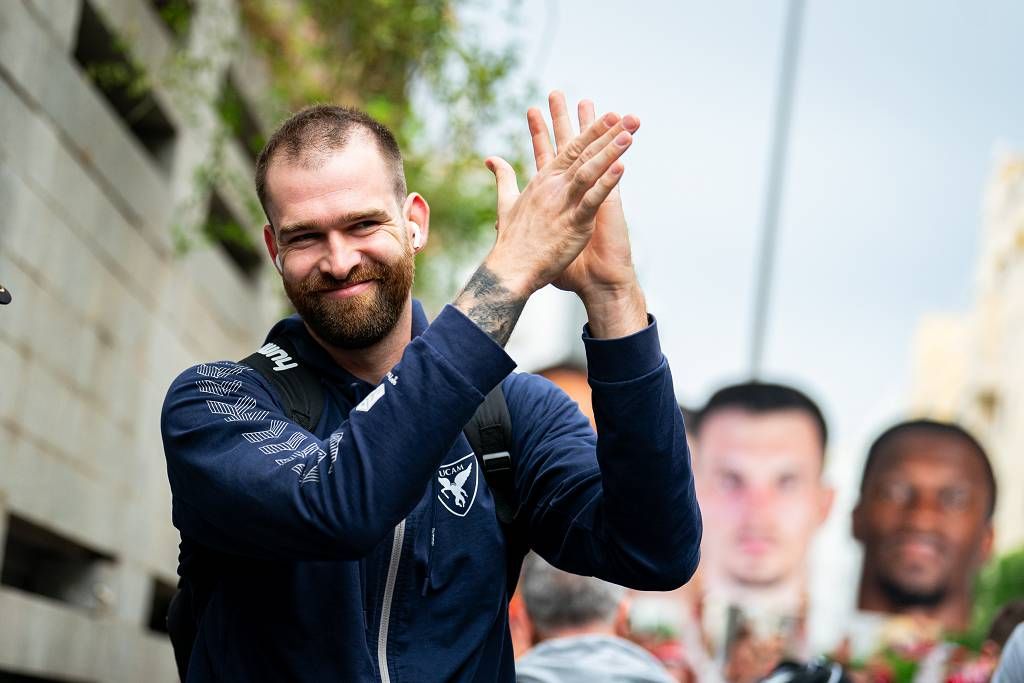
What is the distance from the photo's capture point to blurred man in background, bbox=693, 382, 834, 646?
1259cm

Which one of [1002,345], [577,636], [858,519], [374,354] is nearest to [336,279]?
[374,354]

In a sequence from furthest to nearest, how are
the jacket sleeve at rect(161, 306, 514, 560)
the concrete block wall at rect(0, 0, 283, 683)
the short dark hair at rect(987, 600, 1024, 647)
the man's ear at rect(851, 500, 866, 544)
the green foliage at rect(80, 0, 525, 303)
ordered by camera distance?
1. the man's ear at rect(851, 500, 866, 544)
2. the green foliage at rect(80, 0, 525, 303)
3. the concrete block wall at rect(0, 0, 283, 683)
4. the short dark hair at rect(987, 600, 1024, 647)
5. the jacket sleeve at rect(161, 306, 514, 560)

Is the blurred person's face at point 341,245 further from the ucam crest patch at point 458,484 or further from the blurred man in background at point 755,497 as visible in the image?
the blurred man in background at point 755,497

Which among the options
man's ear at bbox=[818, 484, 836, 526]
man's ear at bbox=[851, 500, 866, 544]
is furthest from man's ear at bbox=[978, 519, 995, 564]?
man's ear at bbox=[818, 484, 836, 526]

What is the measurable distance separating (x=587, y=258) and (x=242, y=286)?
46.2 ft

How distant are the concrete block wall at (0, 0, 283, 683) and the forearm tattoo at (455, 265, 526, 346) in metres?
5.88

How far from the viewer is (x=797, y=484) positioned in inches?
500

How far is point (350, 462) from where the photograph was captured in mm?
2684

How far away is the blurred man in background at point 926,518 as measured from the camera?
1260 centimetres

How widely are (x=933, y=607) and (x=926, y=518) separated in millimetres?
839

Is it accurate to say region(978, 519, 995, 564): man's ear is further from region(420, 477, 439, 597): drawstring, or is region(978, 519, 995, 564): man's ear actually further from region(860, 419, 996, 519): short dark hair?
region(420, 477, 439, 597): drawstring

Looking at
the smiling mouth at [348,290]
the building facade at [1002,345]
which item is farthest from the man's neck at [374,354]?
the building facade at [1002,345]

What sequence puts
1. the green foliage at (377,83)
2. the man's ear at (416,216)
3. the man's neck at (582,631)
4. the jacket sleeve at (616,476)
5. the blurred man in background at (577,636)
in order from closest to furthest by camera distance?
the jacket sleeve at (616,476)
the man's ear at (416,216)
the blurred man in background at (577,636)
the man's neck at (582,631)
the green foliage at (377,83)

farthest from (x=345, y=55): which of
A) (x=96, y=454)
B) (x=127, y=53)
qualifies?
(x=96, y=454)
